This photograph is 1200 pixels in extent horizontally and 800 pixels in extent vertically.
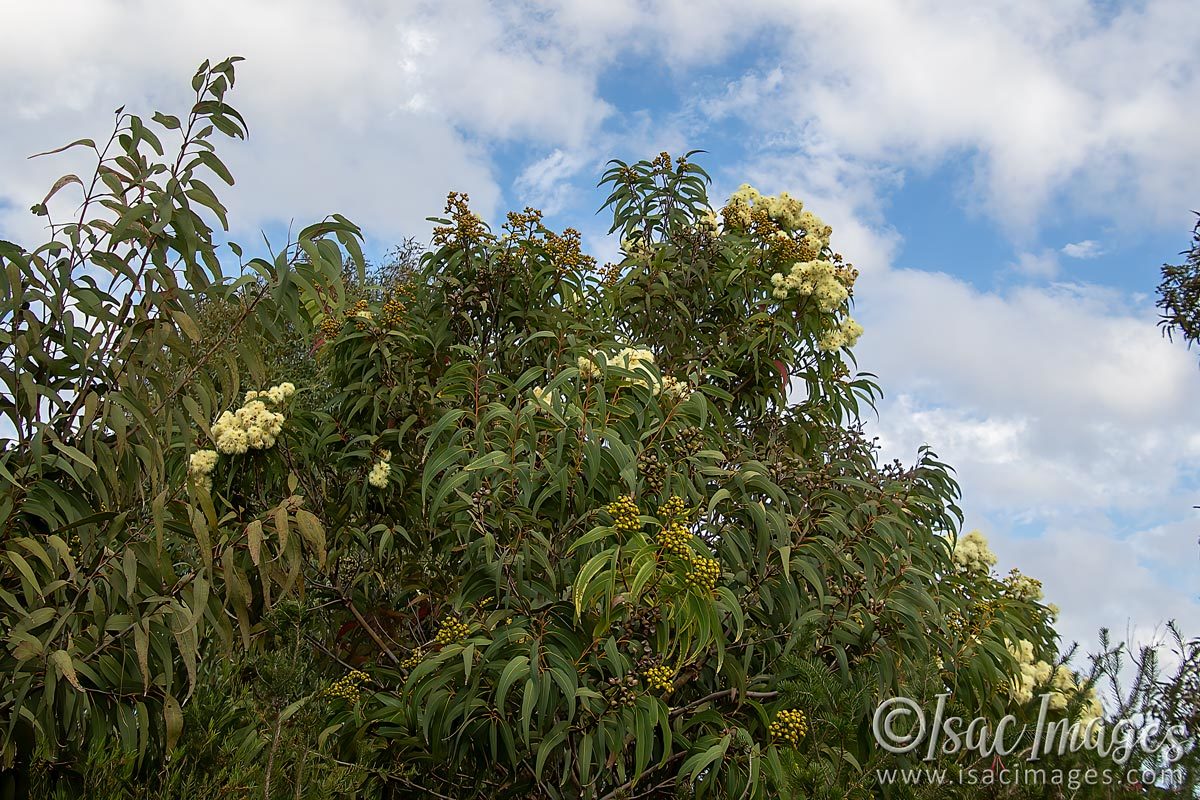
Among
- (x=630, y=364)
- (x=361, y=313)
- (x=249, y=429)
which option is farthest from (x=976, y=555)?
(x=249, y=429)

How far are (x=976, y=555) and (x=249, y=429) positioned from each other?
10.4 feet

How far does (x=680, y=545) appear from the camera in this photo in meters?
2.71

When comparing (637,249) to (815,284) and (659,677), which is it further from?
(659,677)

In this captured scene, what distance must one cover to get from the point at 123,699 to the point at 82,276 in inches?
44.1

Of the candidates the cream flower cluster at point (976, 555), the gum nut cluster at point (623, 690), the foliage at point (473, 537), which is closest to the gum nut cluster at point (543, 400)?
the foliage at point (473, 537)

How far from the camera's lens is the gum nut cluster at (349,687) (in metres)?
3.44

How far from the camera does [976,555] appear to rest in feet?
15.4

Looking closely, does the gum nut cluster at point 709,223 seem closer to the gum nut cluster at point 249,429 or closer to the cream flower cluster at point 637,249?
the cream flower cluster at point 637,249

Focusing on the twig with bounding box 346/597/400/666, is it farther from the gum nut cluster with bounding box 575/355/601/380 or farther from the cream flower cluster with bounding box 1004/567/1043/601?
the cream flower cluster with bounding box 1004/567/1043/601

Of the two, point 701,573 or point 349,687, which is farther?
point 349,687

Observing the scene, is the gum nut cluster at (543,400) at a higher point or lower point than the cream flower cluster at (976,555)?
lower

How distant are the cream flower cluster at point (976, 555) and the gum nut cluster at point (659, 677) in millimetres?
2308

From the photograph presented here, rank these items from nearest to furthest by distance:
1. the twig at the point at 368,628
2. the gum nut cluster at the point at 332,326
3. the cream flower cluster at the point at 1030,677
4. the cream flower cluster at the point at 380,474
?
the twig at the point at 368,628 < the cream flower cluster at the point at 380,474 < the cream flower cluster at the point at 1030,677 < the gum nut cluster at the point at 332,326

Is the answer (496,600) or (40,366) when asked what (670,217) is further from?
(40,366)
